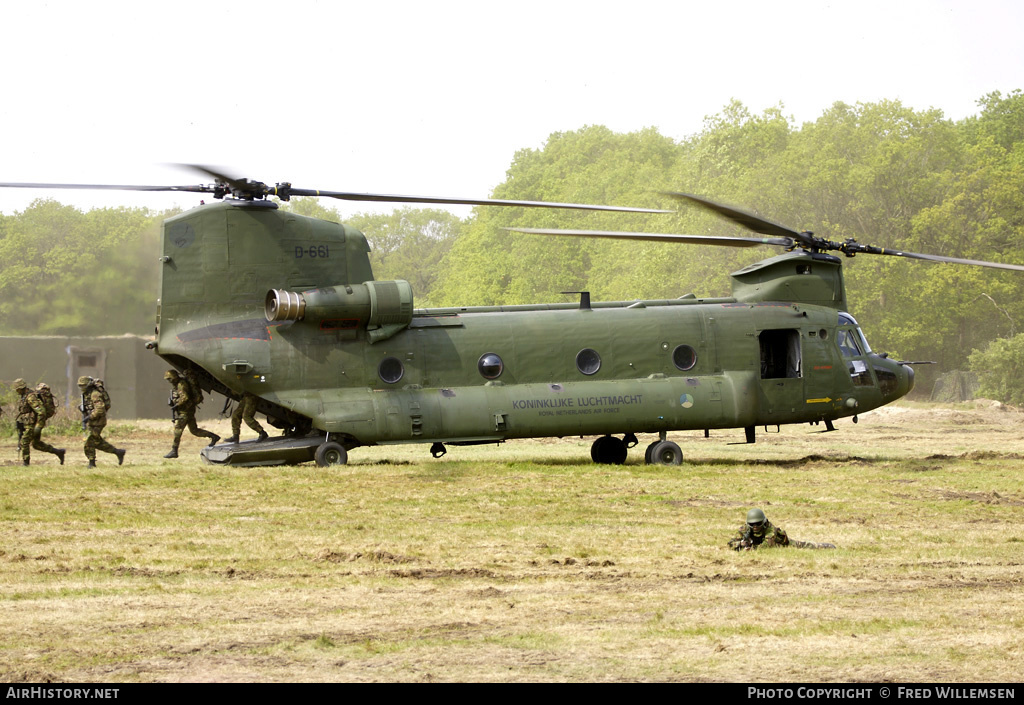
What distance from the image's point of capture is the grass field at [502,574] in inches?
279

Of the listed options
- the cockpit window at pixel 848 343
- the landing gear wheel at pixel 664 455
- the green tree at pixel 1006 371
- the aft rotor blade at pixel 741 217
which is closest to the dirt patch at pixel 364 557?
the aft rotor blade at pixel 741 217

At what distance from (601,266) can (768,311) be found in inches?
1898

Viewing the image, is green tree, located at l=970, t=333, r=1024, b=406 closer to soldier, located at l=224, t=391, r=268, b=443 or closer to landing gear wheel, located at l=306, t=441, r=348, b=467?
landing gear wheel, located at l=306, t=441, r=348, b=467

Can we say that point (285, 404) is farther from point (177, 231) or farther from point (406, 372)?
point (177, 231)

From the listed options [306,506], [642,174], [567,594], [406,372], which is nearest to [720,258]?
[642,174]

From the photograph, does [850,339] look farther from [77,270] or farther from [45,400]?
[77,270]

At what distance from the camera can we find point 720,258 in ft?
183

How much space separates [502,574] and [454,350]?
29.8 feet

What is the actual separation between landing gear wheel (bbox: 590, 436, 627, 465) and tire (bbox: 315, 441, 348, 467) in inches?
190

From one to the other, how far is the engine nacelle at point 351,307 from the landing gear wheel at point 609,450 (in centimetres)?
442

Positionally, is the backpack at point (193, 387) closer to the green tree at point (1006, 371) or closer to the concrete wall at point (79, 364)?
the concrete wall at point (79, 364)

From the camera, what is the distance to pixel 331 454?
1825 cm

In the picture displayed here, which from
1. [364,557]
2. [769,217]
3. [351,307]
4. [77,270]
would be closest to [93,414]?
[351,307]

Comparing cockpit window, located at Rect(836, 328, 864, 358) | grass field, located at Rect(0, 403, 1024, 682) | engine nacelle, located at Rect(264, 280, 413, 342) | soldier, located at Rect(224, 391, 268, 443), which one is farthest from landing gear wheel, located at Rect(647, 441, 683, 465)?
soldier, located at Rect(224, 391, 268, 443)
